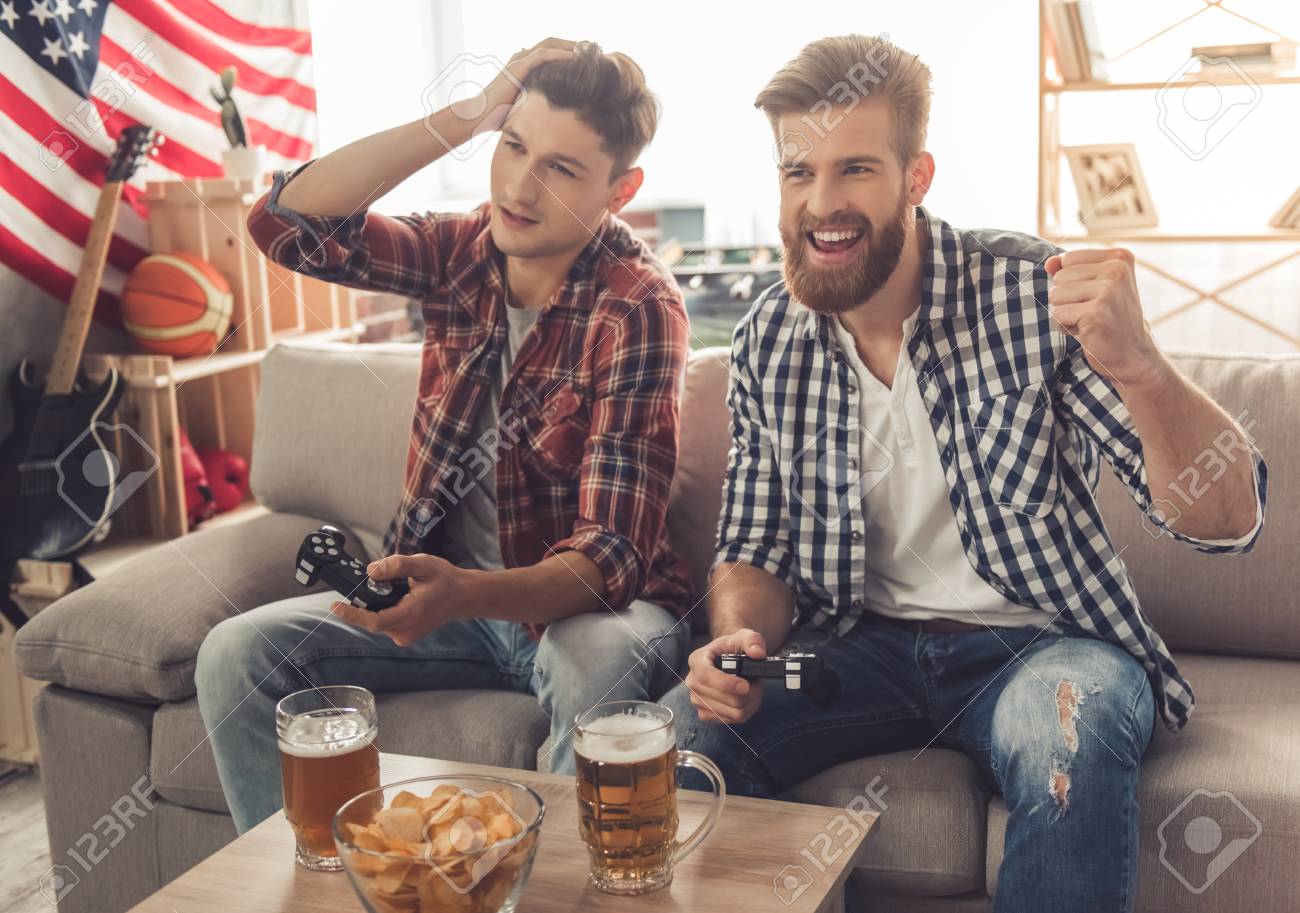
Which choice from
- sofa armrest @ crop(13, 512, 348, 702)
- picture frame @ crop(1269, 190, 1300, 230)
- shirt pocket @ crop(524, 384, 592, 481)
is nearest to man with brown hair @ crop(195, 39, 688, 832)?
shirt pocket @ crop(524, 384, 592, 481)

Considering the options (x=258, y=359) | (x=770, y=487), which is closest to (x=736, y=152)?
(x=258, y=359)

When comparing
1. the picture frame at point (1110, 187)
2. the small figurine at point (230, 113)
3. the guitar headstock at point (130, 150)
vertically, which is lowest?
the picture frame at point (1110, 187)

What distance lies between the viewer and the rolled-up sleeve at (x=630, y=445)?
154cm

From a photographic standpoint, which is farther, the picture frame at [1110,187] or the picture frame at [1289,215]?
the picture frame at [1110,187]

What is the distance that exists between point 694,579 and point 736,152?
197 centimetres

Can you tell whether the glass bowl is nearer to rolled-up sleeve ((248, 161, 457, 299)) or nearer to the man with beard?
the man with beard

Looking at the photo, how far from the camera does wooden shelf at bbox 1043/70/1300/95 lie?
9.43 feet

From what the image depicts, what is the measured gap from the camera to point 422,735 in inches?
61.2

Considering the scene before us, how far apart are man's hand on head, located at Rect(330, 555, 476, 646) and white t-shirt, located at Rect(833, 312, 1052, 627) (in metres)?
0.48

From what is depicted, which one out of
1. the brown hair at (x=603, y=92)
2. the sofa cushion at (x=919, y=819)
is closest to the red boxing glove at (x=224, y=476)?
the brown hair at (x=603, y=92)

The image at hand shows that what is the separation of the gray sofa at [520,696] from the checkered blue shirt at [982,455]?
15 centimetres

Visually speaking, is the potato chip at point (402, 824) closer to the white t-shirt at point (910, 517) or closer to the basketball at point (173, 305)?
the white t-shirt at point (910, 517)

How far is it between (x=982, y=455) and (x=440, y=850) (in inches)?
31.8

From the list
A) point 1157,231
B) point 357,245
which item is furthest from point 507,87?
point 1157,231
